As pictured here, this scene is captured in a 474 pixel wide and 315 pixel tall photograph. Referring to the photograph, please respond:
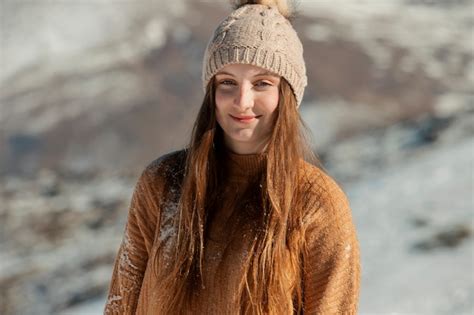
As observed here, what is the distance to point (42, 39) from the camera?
31.1 metres

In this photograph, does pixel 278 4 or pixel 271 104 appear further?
pixel 278 4

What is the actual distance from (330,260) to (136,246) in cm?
69

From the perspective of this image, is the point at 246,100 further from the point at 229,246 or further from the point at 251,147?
the point at 229,246

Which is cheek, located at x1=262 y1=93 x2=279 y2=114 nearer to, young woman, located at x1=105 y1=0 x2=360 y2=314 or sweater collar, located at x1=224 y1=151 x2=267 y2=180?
young woman, located at x1=105 y1=0 x2=360 y2=314

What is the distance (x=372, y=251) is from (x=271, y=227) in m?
7.39

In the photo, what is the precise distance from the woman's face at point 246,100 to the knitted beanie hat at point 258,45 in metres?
0.03

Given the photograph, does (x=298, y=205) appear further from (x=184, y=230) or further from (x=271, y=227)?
(x=184, y=230)

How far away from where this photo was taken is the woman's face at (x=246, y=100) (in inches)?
98.0

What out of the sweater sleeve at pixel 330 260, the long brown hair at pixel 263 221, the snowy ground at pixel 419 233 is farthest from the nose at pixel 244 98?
the snowy ground at pixel 419 233

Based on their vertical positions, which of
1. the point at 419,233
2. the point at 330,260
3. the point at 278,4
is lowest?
the point at 330,260

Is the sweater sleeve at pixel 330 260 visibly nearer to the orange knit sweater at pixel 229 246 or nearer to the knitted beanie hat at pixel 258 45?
the orange knit sweater at pixel 229 246

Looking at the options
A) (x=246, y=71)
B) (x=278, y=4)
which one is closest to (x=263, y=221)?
(x=246, y=71)

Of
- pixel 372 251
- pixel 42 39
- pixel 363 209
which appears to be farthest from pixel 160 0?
pixel 372 251

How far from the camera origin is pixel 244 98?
8.10ft
